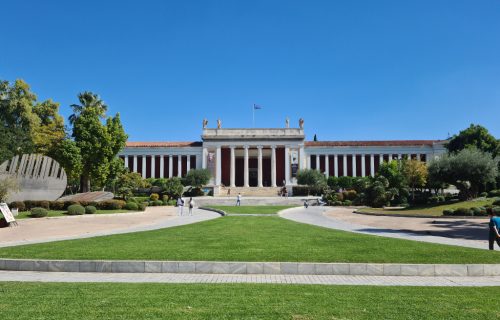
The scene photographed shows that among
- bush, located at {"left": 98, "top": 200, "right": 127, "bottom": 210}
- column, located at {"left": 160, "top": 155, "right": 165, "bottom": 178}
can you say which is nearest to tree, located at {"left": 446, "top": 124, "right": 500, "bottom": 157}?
bush, located at {"left": 98, "top": 200, "right": 127, "bottom": 210}

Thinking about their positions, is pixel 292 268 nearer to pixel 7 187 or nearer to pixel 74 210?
pixel 74 210

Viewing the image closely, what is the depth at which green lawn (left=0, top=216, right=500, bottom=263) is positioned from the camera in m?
11.1

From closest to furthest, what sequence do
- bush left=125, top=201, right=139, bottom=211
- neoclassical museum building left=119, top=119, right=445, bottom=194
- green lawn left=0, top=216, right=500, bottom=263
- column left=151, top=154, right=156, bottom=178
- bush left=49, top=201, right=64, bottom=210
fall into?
green lawn left=0, top=216, right=500, bottom=263, bush left=49, top=201, right=64, bottom=210, bush left=125, top=201, right=139, bottom=211, neoclassical museum building left=119, top=119, right=445, bottom=194, column left=151, top=154, right=156, bottom=178

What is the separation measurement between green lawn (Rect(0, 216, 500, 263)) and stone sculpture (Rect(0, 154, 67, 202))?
21.5 metres

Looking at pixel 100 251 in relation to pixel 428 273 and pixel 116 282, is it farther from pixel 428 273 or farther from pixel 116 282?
pixel 428 273

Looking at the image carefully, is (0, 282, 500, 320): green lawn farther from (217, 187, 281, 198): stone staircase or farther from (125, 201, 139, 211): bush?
(217, 187, 281, 198): stone staircase

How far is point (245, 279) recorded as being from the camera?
9.45 m

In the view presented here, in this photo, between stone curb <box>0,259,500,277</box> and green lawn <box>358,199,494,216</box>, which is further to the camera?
green lawn <box>358,199,494,216</box>

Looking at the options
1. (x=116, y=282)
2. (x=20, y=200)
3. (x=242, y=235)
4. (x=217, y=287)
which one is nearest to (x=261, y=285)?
(x=217, y=287)

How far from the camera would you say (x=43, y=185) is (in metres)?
35.0

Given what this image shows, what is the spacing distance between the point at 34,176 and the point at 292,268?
3111 centimetres

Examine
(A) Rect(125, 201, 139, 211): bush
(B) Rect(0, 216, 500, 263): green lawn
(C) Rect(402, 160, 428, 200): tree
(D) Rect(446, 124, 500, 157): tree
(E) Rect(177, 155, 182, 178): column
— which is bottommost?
(A) Rect(125, 201, 139, 211): bush

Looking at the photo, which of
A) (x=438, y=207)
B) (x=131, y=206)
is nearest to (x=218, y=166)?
(x=131, y=206)

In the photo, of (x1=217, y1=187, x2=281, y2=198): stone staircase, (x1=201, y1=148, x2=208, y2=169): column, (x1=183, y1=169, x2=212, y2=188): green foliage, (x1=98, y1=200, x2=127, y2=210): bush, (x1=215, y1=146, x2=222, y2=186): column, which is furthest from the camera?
(x1=201, y1=148, x2=208, y2=169): column
